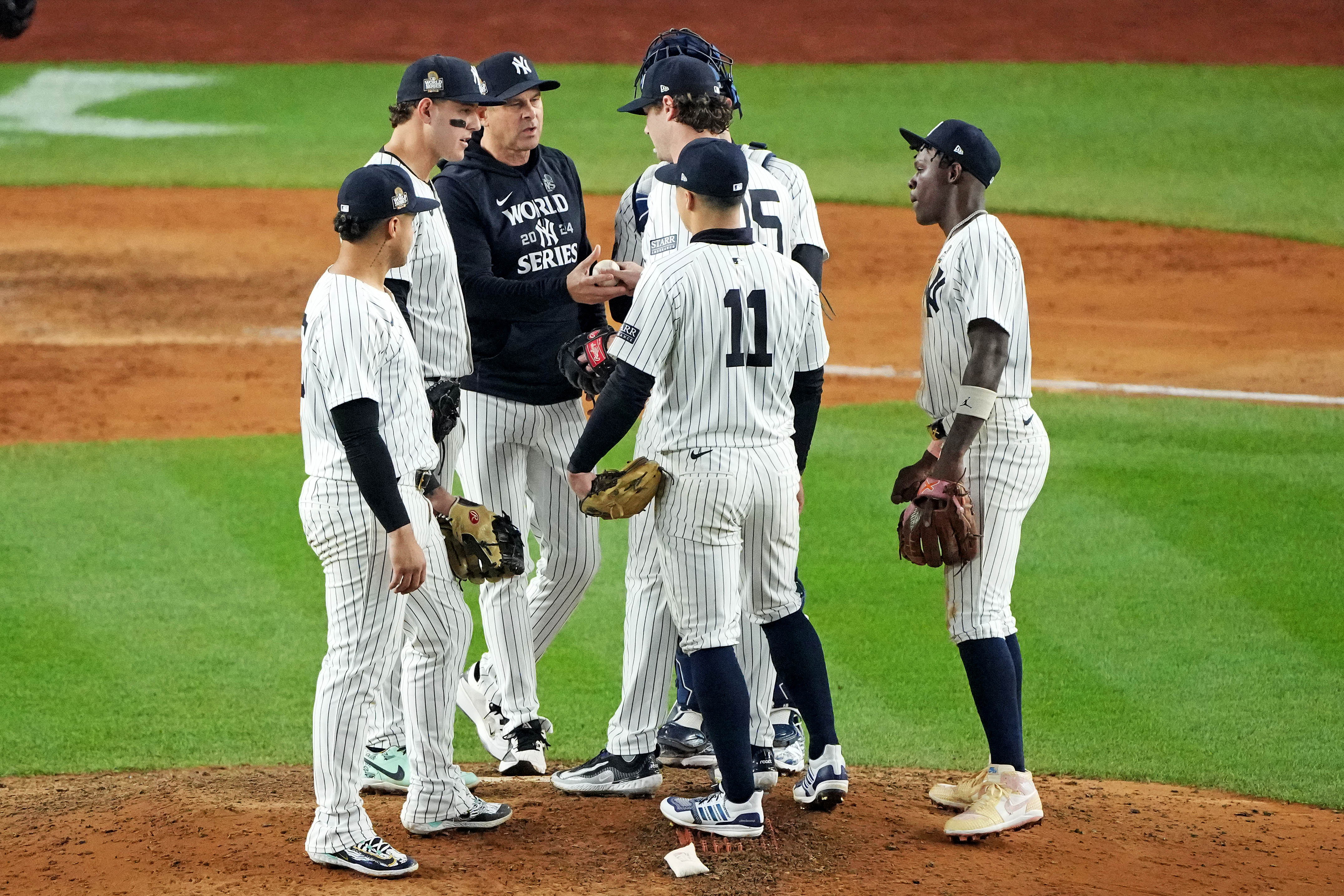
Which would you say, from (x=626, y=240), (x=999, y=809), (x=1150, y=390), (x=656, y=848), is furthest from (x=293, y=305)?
(x=999, y=809)

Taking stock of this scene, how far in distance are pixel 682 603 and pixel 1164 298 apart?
10223 millimetres

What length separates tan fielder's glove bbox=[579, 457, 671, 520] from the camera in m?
4.06

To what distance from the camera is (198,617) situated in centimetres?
665

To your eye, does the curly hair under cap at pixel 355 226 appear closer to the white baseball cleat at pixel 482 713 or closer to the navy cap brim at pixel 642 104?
the navy cap brim at pixel 642 104

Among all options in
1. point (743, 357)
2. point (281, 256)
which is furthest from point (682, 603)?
point (281, 256)

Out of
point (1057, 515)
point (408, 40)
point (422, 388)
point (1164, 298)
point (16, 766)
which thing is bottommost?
point (16, 766)

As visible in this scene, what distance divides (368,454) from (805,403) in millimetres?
1359

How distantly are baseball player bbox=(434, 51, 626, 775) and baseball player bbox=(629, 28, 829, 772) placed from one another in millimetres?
265

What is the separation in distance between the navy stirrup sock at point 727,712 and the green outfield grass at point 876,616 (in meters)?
1.34

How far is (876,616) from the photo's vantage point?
6648 mm

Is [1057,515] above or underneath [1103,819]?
above

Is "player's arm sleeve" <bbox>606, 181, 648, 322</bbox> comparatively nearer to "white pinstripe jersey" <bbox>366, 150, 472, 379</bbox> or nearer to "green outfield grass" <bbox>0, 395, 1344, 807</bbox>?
"white pinstripe jersey" <bbox>366, 150, 472, 379</bbox>

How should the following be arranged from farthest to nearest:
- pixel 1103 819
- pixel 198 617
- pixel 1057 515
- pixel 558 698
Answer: pixel 1057 515 < pixel 198 617 < pixel 558 698 < pixel 1103 819

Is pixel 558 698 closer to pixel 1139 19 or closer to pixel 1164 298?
pixel 1164 298
